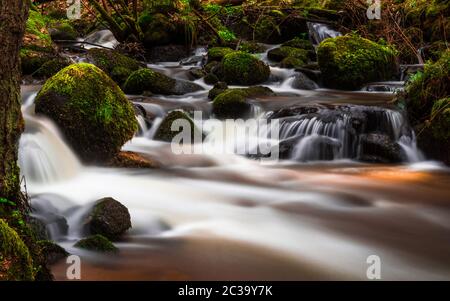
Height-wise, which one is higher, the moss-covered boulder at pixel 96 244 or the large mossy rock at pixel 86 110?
the large mossy rock at pixel 86 110

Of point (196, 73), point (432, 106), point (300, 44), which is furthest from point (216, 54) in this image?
point (432, 106)

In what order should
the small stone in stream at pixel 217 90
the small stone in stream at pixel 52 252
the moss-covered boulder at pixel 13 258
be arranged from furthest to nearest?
the small stone in stream at pixel 217 90 < the small stone in stream at pixel 52 252 < the moss-covered boulder at pixel 13 258

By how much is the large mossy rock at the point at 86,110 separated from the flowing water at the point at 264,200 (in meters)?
0.17

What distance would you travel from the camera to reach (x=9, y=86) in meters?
2.84

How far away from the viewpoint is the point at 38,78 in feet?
31.7

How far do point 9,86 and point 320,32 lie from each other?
45.0 feet

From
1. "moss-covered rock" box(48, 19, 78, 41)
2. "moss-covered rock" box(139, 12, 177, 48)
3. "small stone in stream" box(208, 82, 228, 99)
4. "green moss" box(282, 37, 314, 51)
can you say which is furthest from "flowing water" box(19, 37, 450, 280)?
"moss-covered rock" box(48, 19, 78, 41)

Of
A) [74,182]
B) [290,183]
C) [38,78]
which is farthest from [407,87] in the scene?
[38,78]

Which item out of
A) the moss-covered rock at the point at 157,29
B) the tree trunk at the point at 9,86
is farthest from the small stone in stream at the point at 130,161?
the moss-covered rock at the point at 157,29

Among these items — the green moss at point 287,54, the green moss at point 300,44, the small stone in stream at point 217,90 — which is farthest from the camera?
the green moss at point 300,44

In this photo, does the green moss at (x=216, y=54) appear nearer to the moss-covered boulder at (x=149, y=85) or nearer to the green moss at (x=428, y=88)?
the moss-covered boulder at (x=149, y=85)

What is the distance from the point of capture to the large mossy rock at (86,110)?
19.5ft

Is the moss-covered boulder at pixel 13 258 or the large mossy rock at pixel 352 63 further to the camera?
the large mossy rock at pixel 352 63
